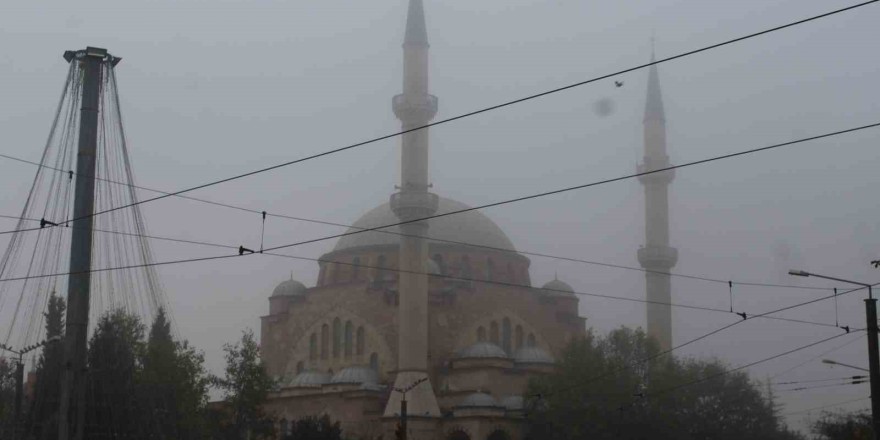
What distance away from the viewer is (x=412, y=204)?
4647cm

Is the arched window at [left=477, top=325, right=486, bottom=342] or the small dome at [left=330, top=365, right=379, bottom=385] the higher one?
the arched window at [left=477, top=325, right=486, bottom=342]

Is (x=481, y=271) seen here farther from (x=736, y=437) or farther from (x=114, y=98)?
(x=114, y=98)

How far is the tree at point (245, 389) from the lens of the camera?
42.6 meters

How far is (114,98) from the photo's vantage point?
21.5 meters

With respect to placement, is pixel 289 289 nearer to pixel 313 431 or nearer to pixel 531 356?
pixel 531 356

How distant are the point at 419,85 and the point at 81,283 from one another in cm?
2731

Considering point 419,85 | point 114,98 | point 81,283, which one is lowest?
point 81,283

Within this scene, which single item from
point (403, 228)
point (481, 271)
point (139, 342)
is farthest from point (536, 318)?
point (139, 342)

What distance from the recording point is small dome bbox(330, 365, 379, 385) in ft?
167

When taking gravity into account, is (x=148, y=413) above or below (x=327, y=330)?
below

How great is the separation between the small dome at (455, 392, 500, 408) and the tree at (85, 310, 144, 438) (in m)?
23.9

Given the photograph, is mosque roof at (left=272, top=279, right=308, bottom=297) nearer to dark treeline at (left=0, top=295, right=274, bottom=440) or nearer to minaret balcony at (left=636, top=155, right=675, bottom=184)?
dark treeline at (left=0, top=295, right=274, bottom=440)

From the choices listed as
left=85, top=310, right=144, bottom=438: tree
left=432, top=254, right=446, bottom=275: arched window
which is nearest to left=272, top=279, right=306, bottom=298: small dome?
left=432, top=254, right=446, bottom=275: arched window

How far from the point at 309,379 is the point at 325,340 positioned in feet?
8.70
